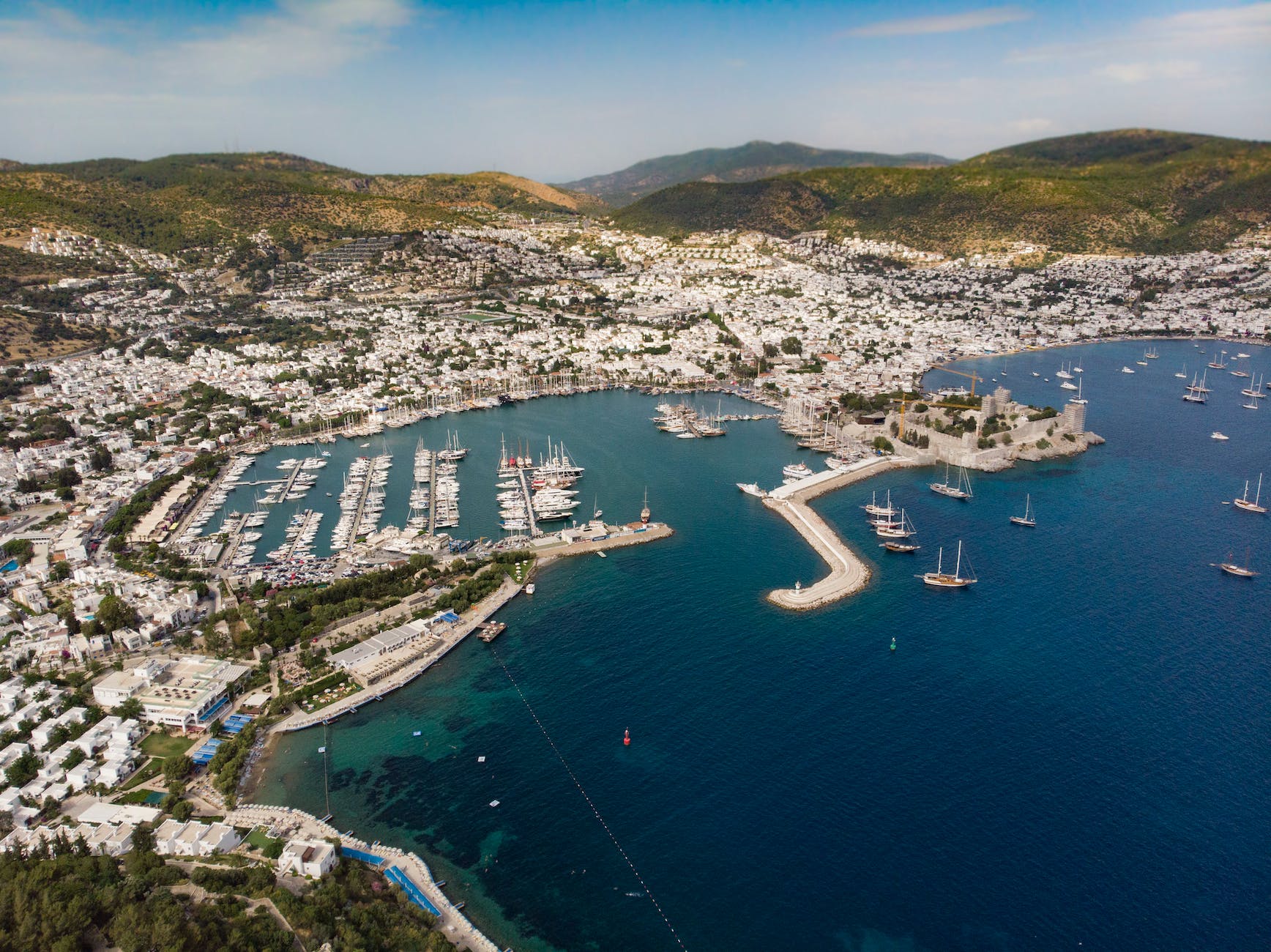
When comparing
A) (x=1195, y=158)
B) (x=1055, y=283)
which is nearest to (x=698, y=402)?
(x=1055, y=283)

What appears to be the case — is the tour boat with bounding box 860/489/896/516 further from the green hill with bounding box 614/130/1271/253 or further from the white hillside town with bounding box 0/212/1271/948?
the green hill with bounding box 614/130/1271/253

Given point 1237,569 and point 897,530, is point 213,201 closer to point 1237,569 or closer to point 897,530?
point 897,530

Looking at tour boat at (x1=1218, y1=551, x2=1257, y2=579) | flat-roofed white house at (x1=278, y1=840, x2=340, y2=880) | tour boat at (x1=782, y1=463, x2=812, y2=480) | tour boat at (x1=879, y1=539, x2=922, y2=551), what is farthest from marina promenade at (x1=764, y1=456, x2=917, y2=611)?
flat-roofed white house at (x1=278, y1=840, x2=340, y2=880)

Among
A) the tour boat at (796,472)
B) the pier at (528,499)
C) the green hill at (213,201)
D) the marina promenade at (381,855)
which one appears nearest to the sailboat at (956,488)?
the tour boat at (796,472)

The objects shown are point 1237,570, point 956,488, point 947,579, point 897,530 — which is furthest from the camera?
point 956,488

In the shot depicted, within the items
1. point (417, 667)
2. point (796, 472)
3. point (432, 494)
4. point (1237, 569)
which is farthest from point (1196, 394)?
point (417, 667)

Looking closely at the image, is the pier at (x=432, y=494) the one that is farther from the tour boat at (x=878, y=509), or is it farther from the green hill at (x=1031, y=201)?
the green hill at (x=1031, y=201)

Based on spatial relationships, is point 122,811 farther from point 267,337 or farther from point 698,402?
point 267,337
